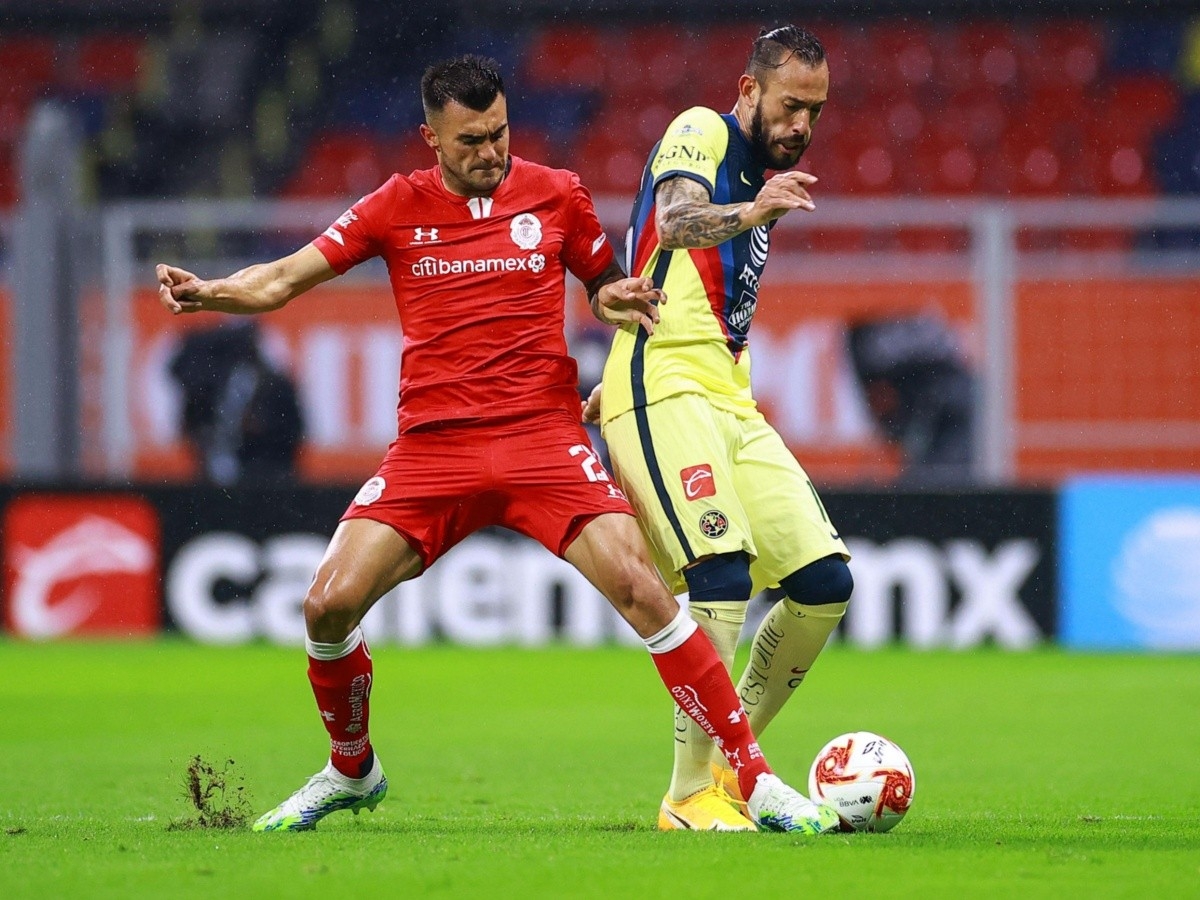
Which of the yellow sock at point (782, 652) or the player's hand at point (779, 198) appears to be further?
the yellow sock at point (782, 652)

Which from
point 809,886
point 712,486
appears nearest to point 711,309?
point 712,486

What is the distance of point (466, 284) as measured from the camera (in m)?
5.71

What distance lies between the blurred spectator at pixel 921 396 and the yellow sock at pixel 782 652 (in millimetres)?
7084

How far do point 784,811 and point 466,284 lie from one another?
1.84 meters

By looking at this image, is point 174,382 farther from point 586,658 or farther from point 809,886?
point 809,886

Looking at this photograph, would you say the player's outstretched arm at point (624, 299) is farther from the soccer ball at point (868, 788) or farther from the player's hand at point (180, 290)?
the soccer ball at point (868, 788)

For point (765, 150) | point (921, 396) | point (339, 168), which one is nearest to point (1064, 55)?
point (339, 168)

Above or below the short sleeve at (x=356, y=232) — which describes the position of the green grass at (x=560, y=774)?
below

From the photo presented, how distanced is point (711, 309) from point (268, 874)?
7.59ft

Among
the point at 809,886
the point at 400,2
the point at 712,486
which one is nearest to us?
the point at 809,886

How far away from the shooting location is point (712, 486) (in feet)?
18.7

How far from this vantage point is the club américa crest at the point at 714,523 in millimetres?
5660

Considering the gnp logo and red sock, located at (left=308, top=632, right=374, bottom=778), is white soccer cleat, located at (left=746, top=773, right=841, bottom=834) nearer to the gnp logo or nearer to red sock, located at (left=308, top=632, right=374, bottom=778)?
red sock, located at (left=308, top=632, right=374, bottom=778)

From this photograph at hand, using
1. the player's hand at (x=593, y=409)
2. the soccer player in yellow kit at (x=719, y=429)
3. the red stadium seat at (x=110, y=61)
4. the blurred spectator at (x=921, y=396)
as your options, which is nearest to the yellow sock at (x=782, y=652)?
the soccer player in yellow kit at (x=719, y=429)
